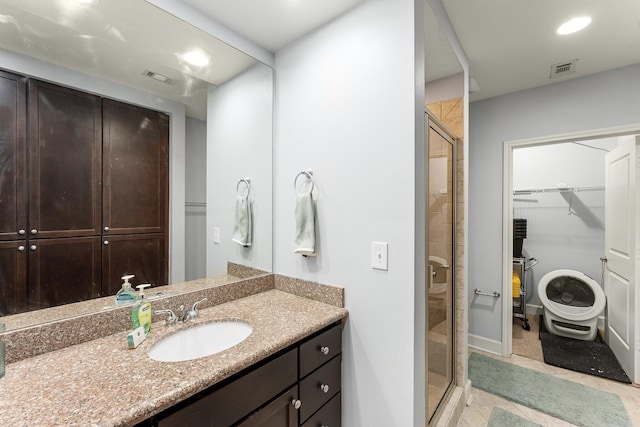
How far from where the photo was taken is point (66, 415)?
67cm

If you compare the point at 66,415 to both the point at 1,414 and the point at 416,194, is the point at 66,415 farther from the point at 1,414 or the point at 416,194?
the point at 416,194

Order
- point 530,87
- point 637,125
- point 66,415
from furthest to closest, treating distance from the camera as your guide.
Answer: point 530,87, point 637,125, point 66,415

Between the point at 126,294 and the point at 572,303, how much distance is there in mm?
4191

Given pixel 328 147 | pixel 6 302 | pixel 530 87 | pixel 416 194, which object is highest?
pixel 530 87

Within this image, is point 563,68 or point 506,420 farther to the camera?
point 563,68

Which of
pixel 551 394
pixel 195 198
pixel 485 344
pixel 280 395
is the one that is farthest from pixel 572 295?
pixel 195 198

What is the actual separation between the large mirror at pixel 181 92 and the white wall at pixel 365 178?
0.28 m

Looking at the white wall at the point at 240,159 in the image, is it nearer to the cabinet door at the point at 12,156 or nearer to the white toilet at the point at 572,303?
the cabinet door at the point at 12,156

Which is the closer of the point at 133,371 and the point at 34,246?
the point at 133,371

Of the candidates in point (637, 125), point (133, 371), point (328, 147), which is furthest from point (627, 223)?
point (133, 371)

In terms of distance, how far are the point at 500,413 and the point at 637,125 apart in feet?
7.74

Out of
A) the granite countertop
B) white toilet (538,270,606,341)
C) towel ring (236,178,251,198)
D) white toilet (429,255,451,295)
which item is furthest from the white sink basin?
white toilet (538,270,606,341)

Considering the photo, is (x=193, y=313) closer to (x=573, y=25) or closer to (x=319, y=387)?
(x=319, y=387)

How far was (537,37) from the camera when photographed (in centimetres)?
181
